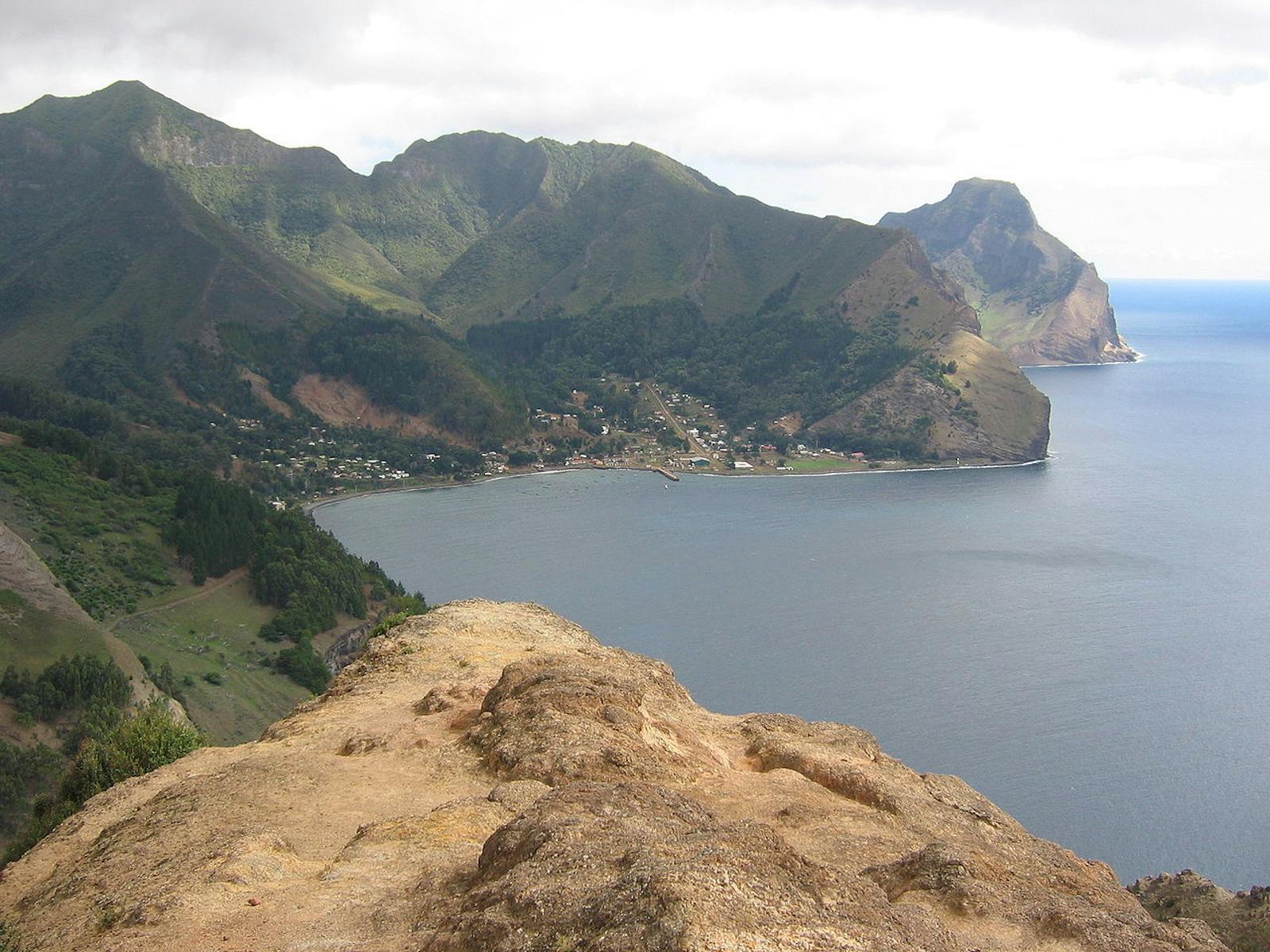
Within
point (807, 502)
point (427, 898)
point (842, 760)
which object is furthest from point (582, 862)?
point (807, 502)

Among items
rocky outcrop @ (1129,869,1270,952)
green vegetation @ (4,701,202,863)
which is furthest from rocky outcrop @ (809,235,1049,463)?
green vegetation @ (4,701,202,863)

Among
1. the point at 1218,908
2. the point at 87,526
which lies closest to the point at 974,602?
the point at 1218,908

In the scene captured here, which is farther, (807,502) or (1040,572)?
(807,502)

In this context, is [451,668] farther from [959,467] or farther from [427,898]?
[959,467]

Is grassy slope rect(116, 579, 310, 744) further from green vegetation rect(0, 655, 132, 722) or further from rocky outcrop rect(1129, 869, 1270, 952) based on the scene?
rocky outcrop rect(1129, 869, 1270, 952)

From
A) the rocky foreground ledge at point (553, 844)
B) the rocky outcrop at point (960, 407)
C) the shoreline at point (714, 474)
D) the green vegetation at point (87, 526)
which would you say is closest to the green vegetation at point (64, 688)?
the green vegetation at point (87, 526)

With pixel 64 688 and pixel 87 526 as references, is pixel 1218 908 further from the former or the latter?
pixel 87 526
